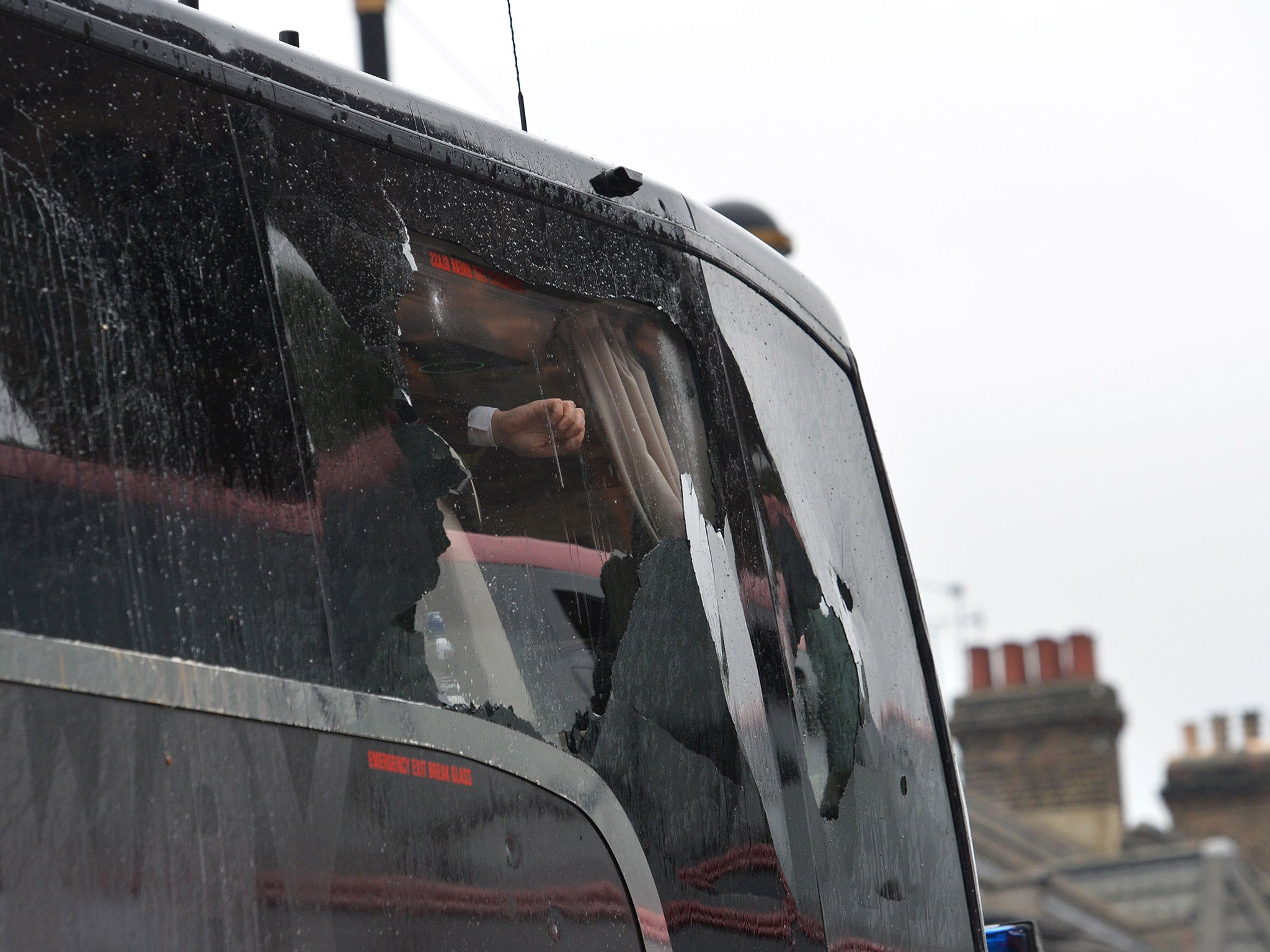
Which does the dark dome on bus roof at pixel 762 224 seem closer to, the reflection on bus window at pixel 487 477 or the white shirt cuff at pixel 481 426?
the reflection on bus window at pixel 487 477

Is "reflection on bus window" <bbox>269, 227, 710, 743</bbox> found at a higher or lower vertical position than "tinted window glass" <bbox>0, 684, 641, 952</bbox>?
higher

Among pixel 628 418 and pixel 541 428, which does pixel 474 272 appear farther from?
pixel 628 418

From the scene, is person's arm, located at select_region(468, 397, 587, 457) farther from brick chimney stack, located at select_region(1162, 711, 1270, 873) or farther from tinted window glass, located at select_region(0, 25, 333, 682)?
brick chimney stack, located at select_region(1162, 711, 1270, 873)

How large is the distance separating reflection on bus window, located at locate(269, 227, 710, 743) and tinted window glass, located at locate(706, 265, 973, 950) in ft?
0.90

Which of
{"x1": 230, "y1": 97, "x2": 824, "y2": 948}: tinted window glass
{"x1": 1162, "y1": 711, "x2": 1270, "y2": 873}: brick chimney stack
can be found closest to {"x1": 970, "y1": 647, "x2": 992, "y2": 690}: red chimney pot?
{"x1": 1162, "y1": 711, "x2": 1270, "y2": 873}: brick chimney stack

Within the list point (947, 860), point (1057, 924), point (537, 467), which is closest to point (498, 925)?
point (537, 467)

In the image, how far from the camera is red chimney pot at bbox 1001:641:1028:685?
3203cm

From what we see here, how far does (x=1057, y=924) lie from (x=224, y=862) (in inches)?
856

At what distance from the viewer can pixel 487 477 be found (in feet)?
8.04

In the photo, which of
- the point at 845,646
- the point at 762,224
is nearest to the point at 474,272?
the point at 845,646

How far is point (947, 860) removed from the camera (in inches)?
134

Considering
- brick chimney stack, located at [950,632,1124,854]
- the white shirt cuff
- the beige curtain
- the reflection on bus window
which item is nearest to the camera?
the reflection on bus window

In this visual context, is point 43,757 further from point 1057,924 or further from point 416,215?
point 1057,924

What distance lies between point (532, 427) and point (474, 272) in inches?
8.9
